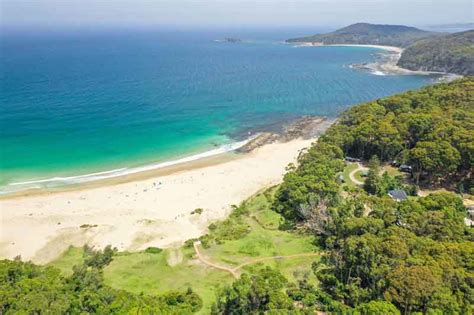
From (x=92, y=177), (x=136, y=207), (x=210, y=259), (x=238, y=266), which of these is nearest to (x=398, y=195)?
(x=238, y=266)

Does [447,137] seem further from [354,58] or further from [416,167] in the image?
[354,58]

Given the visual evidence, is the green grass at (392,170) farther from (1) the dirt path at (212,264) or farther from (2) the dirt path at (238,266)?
(1) the dirt path at (212,264)

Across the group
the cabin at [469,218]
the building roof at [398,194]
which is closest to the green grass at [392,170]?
the building roof at [398,194]

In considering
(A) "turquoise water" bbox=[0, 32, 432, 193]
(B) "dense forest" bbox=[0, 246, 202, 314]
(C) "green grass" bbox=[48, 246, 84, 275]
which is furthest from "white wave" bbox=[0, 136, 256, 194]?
(B) "dense forest" bbox=[0, 246, 202, 314]

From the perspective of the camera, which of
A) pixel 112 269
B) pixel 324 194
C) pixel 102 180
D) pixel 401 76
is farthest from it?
pixel 401 76

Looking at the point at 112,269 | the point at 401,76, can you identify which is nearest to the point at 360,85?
the point at 401,76

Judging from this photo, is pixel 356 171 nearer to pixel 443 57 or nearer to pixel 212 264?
pixel 212 264
